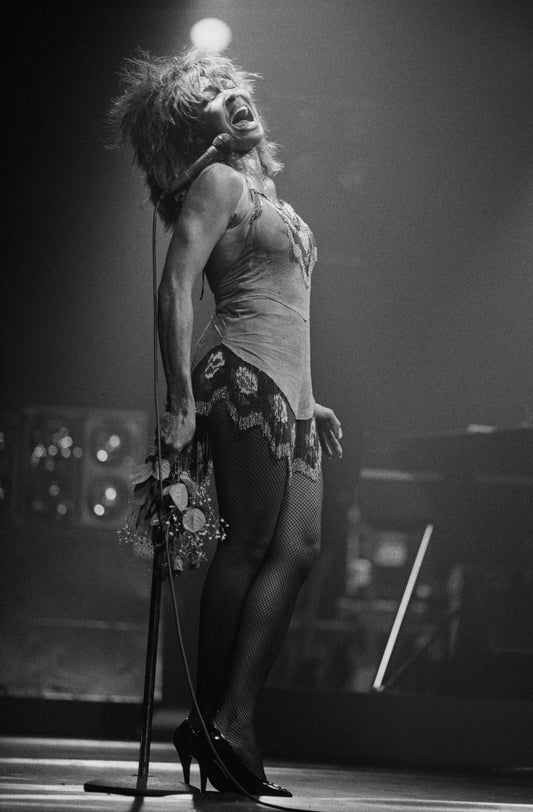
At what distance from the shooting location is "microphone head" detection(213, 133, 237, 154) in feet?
7.24

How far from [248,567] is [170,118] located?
0.89m

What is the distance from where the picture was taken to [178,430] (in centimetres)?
205

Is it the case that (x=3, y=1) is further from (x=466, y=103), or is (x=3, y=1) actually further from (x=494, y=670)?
(x=494, y=670)

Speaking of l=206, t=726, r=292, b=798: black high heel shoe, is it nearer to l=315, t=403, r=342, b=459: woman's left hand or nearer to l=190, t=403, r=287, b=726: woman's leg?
l=190, t=403, r=287, b=726: woman's leg

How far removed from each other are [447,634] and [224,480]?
2259 mm

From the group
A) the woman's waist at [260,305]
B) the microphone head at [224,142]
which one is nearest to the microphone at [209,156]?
the microphone head at [224,142]

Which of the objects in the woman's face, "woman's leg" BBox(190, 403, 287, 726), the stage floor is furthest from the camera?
the woman's face

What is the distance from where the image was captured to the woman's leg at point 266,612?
2.06m

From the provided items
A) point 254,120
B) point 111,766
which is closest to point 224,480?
point 254,120

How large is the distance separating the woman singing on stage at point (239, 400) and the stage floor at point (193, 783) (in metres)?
0.13

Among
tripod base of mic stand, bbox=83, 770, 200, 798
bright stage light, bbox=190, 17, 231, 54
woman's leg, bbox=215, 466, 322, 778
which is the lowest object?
tripod base of mic stand, bbox=83, 770, 200, 798

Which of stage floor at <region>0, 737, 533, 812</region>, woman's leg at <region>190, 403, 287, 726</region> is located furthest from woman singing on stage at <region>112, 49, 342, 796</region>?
stage floor at <region>0, 737, 533, 812</region>

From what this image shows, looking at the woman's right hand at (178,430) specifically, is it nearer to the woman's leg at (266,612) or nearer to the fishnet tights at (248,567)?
the fishnet tights at (248,567)

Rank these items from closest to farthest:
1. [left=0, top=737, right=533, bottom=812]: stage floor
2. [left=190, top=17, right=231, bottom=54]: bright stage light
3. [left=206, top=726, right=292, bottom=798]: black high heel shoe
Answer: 1. [left=0, top=737, right=533, bottom=812]: stage floor
2. [left=206, top=726, right=292, bottom=798]: black high heel shoe
3. [left=190, top=17, right=231, bottom=54]: bright stage light
